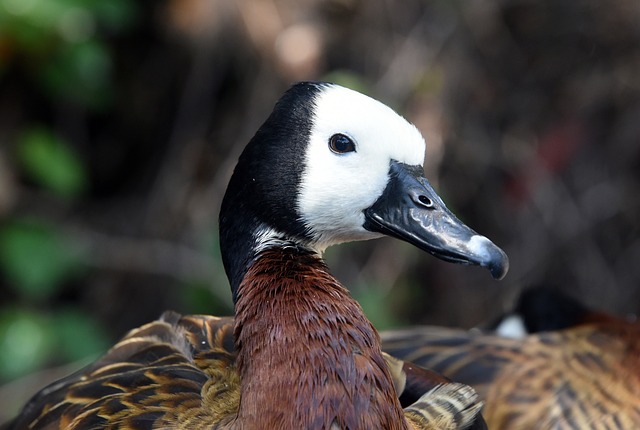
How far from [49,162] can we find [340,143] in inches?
66.8

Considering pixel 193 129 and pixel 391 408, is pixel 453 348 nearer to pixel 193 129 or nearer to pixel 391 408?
pixel 391 408

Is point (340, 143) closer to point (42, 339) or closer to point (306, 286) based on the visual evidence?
point (306, 286)

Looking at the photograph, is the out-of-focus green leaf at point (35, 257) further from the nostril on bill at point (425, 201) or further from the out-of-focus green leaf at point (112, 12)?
the nostril on bill at point (425, 201)

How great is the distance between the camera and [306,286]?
148cm

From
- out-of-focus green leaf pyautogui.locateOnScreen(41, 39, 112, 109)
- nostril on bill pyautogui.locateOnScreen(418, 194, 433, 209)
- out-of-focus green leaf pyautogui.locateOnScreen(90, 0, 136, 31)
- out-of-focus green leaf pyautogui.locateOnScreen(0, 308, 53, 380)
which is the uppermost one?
out-of-focus green leaf pyautogui.locateOnScreen(90, 0, 136, 31)

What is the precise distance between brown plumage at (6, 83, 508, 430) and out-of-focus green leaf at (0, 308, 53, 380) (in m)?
1.22

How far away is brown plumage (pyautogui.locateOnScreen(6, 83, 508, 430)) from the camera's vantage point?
1.38 meters

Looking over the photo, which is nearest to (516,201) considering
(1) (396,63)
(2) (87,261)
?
(1) (396,63)

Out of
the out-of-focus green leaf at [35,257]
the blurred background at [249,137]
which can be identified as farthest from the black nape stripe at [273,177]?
the out-of-focus green leaf at [35,257]

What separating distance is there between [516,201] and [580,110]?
18.3 inches

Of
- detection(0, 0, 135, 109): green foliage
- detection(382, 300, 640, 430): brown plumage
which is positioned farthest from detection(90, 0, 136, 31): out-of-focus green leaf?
detection(382, 300, 640, 430): brown plumage

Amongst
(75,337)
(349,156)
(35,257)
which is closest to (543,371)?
(349,156)

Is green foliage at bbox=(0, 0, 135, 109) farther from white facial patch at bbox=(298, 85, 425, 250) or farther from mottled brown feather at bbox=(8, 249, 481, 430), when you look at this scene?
white facial patch at bbox=(298, 85, 425, 250)

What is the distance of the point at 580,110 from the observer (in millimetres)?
3643
